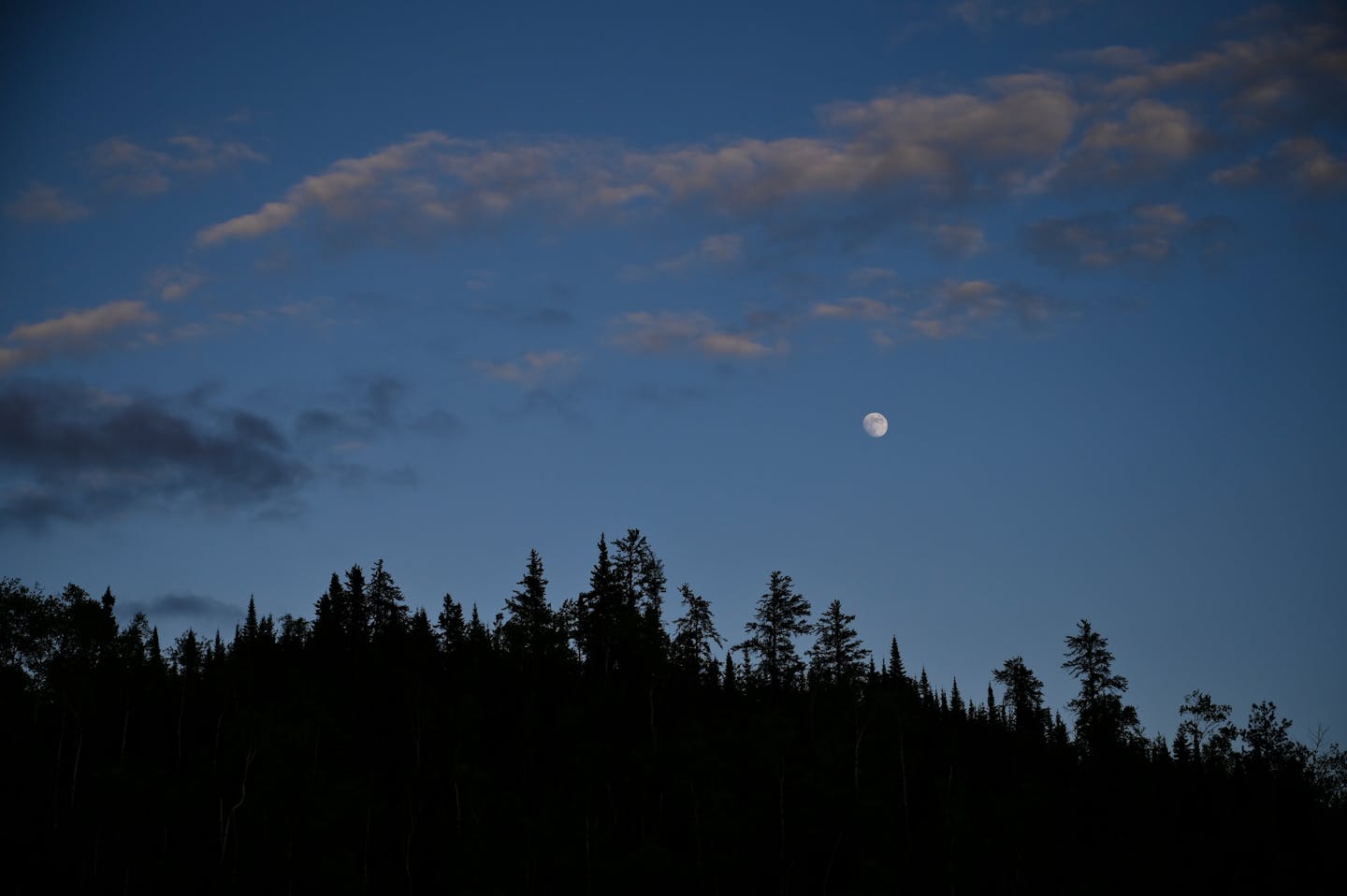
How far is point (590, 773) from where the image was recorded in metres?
106

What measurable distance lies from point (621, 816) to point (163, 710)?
47938 mm

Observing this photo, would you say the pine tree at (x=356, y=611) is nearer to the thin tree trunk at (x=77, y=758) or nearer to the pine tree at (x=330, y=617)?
the pine tree at (x=330, y=617)

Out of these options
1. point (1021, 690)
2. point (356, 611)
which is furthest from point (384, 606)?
point (1021, 690)

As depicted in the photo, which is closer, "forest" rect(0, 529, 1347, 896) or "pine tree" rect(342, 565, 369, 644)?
"forest" rect(0, 529, 1347, 896)

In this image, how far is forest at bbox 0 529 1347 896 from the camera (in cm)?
9400

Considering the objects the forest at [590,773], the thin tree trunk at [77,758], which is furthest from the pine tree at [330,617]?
the thin tree trunk at [77,758]

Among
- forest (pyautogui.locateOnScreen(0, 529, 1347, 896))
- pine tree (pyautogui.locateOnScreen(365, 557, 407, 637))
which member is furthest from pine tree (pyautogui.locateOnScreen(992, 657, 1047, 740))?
pine tree (pyautogui.locateOnScreen(365, 557, 407, 637))

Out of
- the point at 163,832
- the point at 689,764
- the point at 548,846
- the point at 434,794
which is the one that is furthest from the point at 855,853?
the point at 163,832

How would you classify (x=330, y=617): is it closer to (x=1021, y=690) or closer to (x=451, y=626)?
(x=451, y=626)

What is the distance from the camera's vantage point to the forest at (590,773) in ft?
308

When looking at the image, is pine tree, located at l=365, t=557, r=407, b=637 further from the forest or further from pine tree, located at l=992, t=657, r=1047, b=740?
pine tree, located at l=992, t=657, r=1047, b=740

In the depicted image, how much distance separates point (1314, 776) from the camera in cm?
13362

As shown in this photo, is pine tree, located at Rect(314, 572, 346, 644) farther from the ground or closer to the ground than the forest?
farther from the ground

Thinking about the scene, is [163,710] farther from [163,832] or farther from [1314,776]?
[1314,776]
